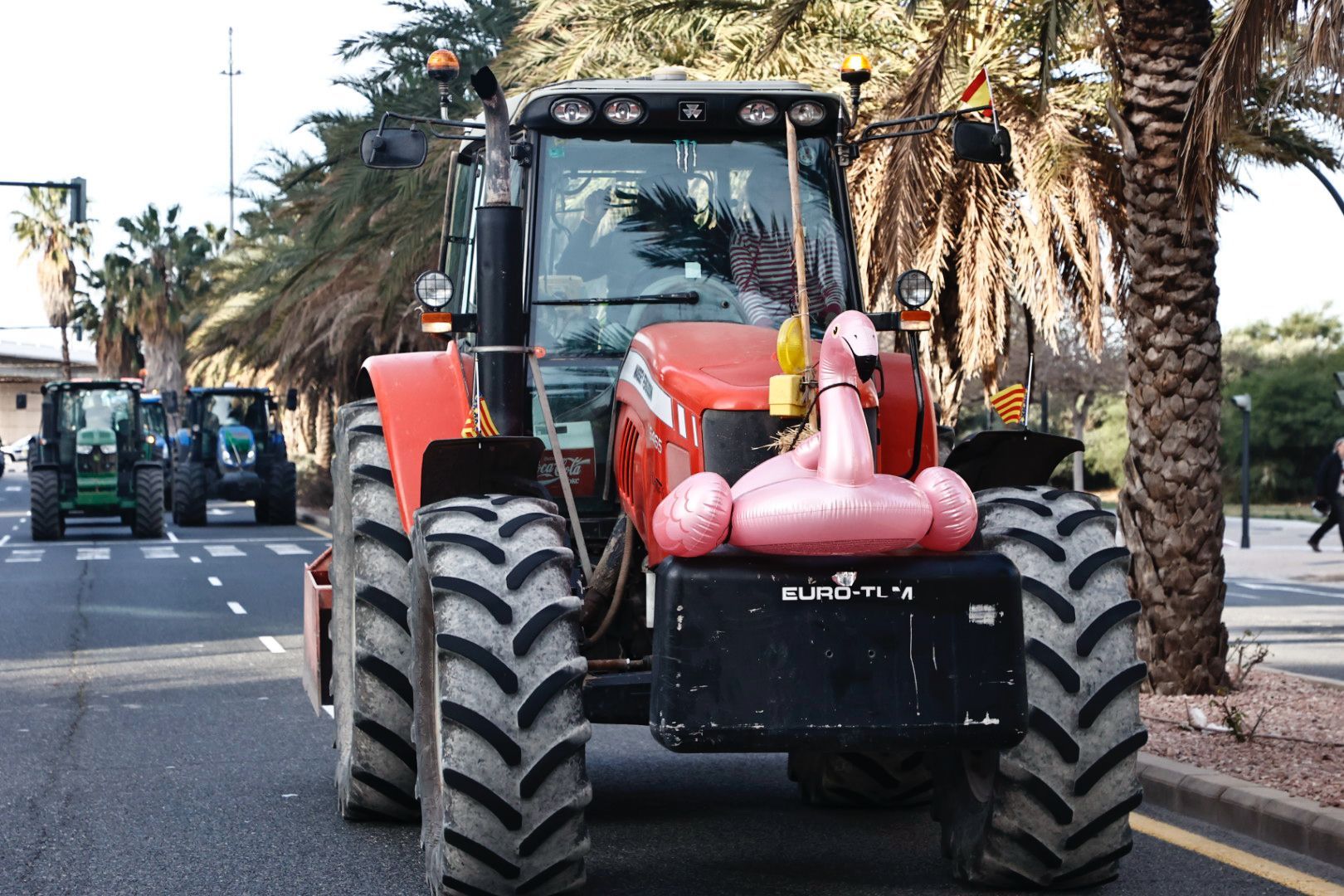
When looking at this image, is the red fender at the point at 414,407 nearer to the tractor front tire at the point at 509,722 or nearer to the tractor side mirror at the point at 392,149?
the tractor side mirror at the point at 392,149

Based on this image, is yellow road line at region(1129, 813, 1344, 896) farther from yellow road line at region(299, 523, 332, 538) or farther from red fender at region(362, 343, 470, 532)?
yellow road line at region(299, 523, 332, 538)

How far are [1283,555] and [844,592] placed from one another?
2453 centimetres

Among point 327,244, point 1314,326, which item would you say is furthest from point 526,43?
point 1314,326

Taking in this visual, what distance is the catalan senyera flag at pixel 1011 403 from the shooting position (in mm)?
6562

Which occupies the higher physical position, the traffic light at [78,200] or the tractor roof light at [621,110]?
the traffic light at [78,200]

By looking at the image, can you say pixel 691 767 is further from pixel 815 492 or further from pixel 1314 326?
pixel 1314 326

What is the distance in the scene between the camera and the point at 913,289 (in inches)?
265

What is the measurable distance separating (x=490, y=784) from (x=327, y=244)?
25.7 meters

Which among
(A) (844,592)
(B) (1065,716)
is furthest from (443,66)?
(B) (1065,716)

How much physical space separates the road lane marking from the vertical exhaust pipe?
21.2m

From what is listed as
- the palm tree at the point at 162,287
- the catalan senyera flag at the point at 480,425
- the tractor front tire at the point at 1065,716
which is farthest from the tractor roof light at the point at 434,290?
the palm tree at the point at 162,287

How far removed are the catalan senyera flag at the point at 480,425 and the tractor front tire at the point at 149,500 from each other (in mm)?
26481

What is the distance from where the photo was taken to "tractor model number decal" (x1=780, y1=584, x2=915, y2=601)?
511cm

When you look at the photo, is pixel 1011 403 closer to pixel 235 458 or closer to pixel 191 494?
pixel 191 494
